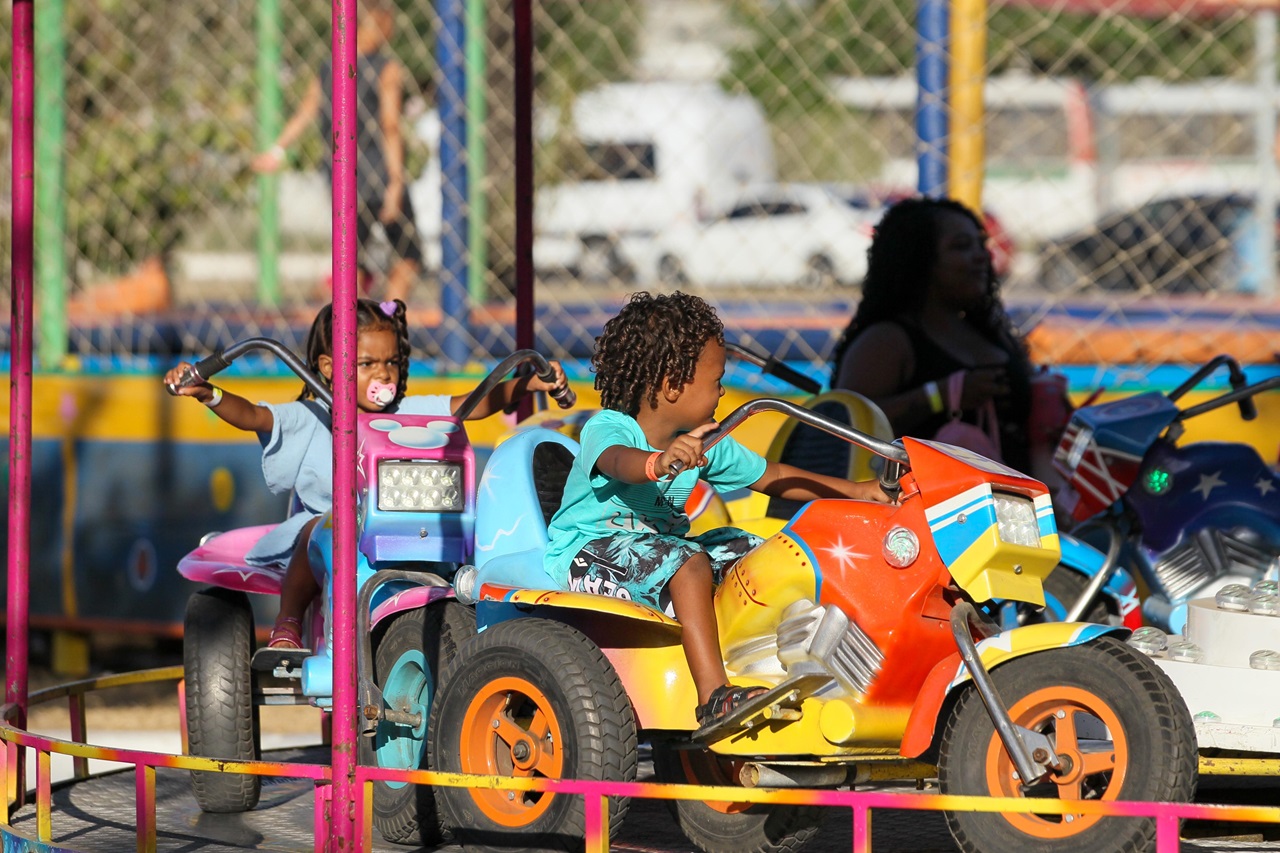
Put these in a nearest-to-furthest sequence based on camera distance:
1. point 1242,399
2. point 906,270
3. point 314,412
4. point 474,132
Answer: point 314,412 < point 1242,399 < point 906,270 < point 474,132

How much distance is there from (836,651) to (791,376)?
5.96 feet

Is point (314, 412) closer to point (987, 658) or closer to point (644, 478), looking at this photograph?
point (644, 478)

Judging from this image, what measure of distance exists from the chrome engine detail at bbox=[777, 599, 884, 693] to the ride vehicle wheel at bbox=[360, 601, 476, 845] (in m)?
0.86

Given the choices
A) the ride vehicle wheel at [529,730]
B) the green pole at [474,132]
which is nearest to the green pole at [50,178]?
the green pole at [474,132]

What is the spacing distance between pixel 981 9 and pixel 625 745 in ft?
11.7

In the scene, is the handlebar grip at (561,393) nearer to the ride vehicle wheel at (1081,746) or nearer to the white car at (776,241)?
the ride vehicle wheel at (1081,746)

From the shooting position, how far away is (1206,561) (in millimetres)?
4691

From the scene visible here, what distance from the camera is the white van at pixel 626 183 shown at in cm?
1208

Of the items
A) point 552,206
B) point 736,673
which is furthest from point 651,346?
point 552,206

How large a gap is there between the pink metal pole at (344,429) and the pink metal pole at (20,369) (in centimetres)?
131

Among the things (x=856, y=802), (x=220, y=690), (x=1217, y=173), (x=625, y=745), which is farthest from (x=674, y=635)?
(x=1217, y=173)

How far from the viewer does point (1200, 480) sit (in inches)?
187

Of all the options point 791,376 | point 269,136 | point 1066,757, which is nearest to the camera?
point 1066,757

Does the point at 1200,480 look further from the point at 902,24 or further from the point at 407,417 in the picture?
the point at 902,24
